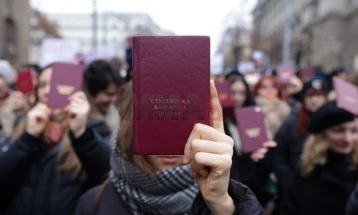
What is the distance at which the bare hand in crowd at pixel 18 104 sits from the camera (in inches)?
191

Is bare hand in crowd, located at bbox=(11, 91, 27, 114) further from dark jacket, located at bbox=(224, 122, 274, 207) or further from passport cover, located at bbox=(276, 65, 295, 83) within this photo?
passport cover, located at bbox=(276, 65, 295, 83)

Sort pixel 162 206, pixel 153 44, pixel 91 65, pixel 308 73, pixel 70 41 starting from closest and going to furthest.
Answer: pixel 153 44 < pixel 162 206 < pixel 91 65 < pixel 308 73 < pixel 70 41

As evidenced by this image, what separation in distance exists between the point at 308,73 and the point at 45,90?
21.1 feet

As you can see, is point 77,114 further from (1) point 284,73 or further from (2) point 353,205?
(1) point 284,73

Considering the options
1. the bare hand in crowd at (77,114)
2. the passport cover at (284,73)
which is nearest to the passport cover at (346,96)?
the bare hand in crowd at (77,114)

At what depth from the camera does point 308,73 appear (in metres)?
8.70

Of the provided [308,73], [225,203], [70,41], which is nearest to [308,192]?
[225,203]

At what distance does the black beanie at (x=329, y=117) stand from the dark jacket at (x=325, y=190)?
0.21 m

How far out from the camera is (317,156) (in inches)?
127

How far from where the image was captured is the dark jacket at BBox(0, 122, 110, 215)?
2656 mm

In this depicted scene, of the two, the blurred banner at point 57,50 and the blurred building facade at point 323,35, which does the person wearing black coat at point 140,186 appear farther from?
the blurred building facade at point 323,35

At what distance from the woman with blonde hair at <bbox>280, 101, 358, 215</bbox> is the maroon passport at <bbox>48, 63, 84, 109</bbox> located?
171 cm

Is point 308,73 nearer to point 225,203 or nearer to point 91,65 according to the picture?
point 91,65

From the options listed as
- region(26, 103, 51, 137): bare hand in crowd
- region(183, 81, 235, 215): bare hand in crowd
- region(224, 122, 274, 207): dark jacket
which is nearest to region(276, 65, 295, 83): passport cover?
region(224, 122, 274, 207): dark jacket
